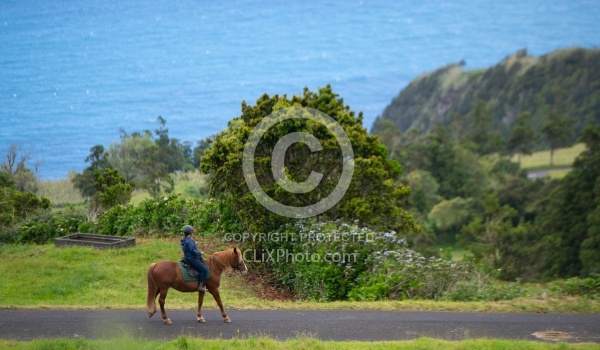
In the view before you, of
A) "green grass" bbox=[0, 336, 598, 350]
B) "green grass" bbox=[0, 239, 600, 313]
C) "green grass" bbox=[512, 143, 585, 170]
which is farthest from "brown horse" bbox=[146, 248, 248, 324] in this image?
"green grass" bbox=[512, 143, 585, 170]

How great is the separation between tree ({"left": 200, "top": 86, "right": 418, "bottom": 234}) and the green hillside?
82413 mm

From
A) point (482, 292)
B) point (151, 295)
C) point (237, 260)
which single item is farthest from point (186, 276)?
point (482, 292)

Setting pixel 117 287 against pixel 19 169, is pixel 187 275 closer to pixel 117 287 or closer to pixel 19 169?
pixel 117 287

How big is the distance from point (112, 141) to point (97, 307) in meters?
19.0

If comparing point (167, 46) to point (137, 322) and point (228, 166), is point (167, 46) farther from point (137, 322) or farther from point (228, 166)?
point (137, 322)

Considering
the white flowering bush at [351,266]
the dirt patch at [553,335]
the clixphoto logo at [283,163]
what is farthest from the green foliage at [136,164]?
the dirt patch at [553,335]

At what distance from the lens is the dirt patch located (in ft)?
44.0

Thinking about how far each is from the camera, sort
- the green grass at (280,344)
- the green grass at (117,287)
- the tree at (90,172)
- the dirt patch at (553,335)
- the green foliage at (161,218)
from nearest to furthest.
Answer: the green grass at (280,344)
the dirt patch at (553,335)
the green grass at (117,287)
the green foliage at (161,218)
the tree at (90,172)

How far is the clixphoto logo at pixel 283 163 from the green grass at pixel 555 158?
63104mm

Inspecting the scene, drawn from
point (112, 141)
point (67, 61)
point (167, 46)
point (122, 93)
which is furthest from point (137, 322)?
point (167, 46)

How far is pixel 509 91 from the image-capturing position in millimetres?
120625

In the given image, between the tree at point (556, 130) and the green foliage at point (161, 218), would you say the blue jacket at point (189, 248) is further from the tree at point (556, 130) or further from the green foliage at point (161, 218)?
the tree at point (556, 130)

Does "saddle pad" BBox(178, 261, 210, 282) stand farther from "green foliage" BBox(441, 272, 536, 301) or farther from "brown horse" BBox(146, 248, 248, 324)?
"green foliage" BBox(441, 272, 536, 301)

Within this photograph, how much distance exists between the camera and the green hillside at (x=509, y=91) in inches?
4449
